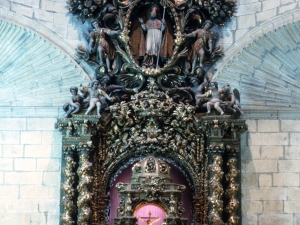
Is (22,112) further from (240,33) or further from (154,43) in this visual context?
(240,33)

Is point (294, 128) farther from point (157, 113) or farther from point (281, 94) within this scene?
point (157, 113)

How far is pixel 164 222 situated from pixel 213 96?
2.60m

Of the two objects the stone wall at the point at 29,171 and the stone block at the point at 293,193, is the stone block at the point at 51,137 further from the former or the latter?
the stone block at the point at 293,193

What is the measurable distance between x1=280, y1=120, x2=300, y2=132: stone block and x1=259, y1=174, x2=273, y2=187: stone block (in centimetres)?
93

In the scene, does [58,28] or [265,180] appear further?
[58,28]

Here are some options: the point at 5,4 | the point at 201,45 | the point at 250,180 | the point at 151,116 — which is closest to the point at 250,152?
the point at 250,180

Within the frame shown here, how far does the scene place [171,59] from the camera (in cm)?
1538

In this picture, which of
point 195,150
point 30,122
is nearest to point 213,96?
point 195,150

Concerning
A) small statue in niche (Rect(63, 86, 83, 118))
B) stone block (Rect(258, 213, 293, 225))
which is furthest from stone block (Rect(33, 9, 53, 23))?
stone block (Rect(258, 213, 293, 225))

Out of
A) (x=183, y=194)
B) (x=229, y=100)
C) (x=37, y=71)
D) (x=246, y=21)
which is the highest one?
(x=246, y=21)

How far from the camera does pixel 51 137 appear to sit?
50.9 feet

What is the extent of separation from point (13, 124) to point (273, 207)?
16.6 feet

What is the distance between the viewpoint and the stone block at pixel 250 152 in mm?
15312

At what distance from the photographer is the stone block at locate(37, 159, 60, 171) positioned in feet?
50.4
